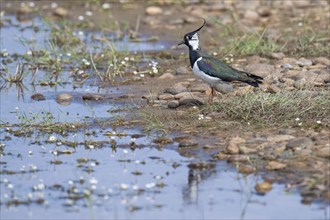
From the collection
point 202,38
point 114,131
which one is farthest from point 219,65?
point 202,38

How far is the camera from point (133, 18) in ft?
51.9

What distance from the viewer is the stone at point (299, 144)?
26.6 ft

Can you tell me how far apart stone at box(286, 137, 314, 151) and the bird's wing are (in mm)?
1543

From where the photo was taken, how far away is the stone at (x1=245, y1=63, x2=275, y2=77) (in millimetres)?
11234

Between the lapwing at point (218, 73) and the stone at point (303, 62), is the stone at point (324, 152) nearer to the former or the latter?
the lapwing at point (218, 73)

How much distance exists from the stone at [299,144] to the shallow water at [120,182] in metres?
0.59

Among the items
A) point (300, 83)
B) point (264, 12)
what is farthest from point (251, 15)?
point (300, 83)

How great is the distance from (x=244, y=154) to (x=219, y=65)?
183cm

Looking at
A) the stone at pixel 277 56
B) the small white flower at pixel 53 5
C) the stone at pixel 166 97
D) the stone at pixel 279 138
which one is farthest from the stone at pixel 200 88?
the small white flower at pixel 53 5

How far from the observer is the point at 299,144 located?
8117 millimetres

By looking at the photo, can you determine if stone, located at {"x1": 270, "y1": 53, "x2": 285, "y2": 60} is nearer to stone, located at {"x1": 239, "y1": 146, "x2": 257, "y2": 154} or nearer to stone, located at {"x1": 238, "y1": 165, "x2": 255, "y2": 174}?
stone, located at {"x1": 239, "y1": 146, "x2": 257, "y2": 154}

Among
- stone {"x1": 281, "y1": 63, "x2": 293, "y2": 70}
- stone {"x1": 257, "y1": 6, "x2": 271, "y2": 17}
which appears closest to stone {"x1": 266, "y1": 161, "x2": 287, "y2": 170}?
stone {"x1": 281, "y1": 63, "x2": 293, "y2": 70}

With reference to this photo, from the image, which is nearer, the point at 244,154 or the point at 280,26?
the point at 244,154

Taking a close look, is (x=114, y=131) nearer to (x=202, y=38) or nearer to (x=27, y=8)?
(x=202, y=38)
